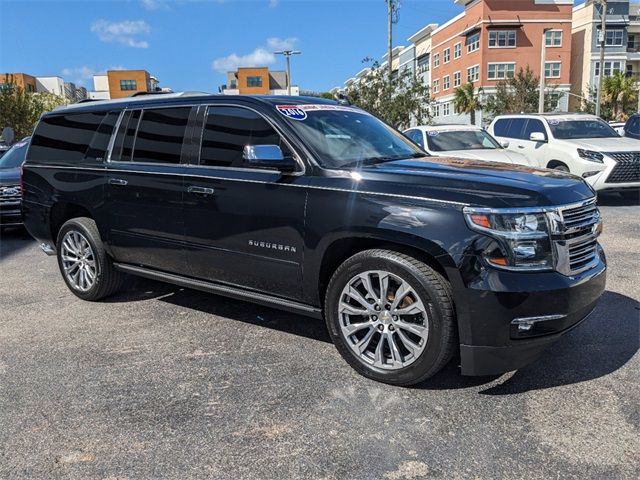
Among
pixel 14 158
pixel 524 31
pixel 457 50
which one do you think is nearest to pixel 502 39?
pixel 524 31

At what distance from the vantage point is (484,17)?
180 feet

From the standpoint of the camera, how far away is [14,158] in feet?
34.4

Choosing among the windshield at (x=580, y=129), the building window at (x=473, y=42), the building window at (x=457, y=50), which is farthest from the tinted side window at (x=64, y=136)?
the building window at (x=457, y=50)

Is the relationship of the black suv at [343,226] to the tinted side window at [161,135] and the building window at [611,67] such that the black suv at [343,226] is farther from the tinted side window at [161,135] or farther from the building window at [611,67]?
the building window at [611,67]

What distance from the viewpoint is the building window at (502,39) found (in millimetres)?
55750

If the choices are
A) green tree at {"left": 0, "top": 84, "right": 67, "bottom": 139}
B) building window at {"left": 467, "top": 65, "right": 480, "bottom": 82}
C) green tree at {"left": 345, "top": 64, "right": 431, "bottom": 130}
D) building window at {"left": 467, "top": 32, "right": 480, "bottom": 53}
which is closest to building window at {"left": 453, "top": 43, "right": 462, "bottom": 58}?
building window at {"left": 467, "top": 32, "right": 480, "bottom": 53}

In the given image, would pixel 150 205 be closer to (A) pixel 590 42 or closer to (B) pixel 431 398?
(B) pixel 431 398

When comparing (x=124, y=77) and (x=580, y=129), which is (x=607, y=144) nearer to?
(x=580, y=129)

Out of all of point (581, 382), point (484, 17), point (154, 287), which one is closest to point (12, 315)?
point (154, 287)

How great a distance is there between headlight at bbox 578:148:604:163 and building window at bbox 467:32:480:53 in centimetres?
5000

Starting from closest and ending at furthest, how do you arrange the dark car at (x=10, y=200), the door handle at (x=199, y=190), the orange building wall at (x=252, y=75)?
1. the door handle at (x=199, y=190)
2. the dark car at (x=10, y=200)
3. the orange building wall at (x=252, y=75)

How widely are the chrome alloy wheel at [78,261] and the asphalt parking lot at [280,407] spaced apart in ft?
1.91

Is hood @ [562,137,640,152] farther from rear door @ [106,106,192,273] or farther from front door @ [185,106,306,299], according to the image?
rear door @ [106,106,192,273]

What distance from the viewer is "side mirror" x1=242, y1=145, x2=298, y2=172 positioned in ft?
12.0
